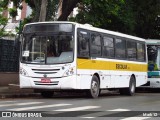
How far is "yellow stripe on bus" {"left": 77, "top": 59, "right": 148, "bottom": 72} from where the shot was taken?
1892 cm

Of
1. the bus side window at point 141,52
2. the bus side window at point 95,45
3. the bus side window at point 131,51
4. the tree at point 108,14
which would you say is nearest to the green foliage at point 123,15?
the tree at point 108,14

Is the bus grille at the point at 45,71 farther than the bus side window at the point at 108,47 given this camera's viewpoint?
No

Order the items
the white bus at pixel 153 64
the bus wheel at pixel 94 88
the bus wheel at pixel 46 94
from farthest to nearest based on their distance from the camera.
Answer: the white bus at pixel 153 64 < the bus wheel at pixel 46 94 < the bus wheel at pixel 94 88

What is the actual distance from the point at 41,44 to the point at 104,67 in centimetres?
339

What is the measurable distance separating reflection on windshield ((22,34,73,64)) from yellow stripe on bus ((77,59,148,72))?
66 cm

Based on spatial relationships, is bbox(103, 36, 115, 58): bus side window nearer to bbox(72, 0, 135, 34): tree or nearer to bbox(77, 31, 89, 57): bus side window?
bbox(77, 31, 89, 57): bus side window

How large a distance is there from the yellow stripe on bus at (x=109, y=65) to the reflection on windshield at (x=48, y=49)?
66 centimetres

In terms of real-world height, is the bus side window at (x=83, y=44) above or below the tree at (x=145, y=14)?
below

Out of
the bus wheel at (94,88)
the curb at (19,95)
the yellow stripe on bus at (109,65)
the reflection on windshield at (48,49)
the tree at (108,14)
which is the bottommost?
the curb at (19,95)

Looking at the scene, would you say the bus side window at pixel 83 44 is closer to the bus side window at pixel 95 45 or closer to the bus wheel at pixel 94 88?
the bus side window at pixel 95 45

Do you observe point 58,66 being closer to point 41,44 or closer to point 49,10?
point 41,44

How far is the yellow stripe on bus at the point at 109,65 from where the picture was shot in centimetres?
1892

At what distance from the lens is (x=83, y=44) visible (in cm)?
1894

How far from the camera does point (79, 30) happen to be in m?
18.9
